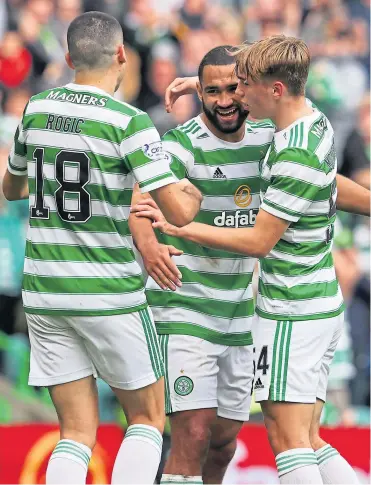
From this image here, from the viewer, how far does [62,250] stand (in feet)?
13.6

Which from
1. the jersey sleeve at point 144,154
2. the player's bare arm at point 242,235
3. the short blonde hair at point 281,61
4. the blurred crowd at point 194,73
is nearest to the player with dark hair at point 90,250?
the jersey sleeve at point 144,154

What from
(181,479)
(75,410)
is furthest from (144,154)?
(181,479)

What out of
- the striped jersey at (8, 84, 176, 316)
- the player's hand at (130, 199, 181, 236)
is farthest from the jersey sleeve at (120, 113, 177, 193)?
the player's hand at (130, 199, 181, 236)

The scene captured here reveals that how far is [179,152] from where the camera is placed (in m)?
4.75

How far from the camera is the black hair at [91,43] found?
4.14 m

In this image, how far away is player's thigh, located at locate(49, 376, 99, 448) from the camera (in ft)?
13.8

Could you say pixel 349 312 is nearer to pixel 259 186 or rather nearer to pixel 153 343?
pixel 259 186

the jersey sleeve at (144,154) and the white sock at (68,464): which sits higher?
the jersey sleeve at (144,154)

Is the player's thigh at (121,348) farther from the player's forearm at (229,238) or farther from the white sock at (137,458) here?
the player's forearm at (229,238)

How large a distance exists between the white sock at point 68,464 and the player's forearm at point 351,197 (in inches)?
63.5

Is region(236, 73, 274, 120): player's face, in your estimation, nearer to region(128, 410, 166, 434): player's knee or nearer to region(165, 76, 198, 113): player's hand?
region(165, 76, 198, 113): player's hand

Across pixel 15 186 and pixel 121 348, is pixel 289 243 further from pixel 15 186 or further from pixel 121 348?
pixel 15 186

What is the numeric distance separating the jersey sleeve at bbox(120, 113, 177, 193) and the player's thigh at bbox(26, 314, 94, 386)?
2.20 ft

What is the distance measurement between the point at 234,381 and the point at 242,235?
3.56ft
